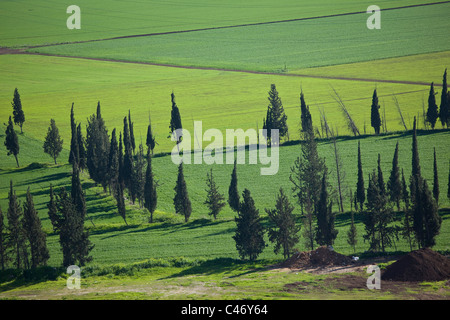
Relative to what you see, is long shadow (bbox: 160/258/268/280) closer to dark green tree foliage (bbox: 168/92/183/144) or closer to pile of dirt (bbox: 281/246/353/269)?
pile of dirt (bbox: 281/246/353/269)

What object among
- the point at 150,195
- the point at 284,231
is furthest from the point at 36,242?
the point at 284,231

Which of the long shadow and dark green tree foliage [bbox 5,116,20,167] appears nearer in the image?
the long shadow

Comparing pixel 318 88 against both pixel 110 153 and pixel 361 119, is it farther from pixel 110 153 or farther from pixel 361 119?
pixel 110 153

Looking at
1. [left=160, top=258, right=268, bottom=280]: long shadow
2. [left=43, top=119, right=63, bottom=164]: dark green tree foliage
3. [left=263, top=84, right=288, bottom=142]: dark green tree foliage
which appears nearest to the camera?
[left=160, top=258, right=268, bottom=280]: long shadow

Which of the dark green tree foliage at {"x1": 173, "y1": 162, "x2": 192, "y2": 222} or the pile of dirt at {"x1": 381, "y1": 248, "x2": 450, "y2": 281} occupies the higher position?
the dark green tree foliage at {"x1": 173, "y1": 162, "x2": 192, "y2": 222}

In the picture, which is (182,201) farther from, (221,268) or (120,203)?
(221,268)

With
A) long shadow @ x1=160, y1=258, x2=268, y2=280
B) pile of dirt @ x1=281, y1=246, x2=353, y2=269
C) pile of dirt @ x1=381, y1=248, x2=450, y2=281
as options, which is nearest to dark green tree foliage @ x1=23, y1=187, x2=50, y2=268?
long shadow @ x1=160, y1=258, x2=268, y2=280
